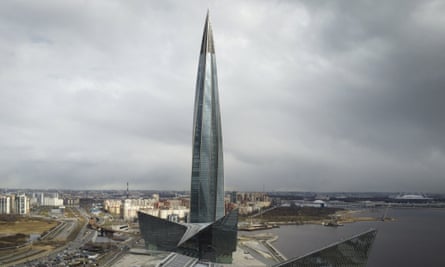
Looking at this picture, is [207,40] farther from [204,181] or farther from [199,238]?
[199,238]

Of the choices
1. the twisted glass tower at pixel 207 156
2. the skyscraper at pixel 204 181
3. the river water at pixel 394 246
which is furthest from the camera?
the river water at pixel 394 246

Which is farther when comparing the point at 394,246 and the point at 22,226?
the point at 22,226

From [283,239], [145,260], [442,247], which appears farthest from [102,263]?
[442,247]

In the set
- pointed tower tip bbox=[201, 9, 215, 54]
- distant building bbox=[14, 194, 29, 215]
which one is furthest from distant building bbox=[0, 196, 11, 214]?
pointed tower tip bbox=[201, 9, 215, 54]

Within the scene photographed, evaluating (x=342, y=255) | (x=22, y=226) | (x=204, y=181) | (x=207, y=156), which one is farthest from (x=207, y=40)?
(x=22, y=226)

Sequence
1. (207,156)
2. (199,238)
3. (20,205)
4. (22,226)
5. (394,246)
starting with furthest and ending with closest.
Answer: (20,205) < (22,226) < (394,246) < (207,156) < (199,238)

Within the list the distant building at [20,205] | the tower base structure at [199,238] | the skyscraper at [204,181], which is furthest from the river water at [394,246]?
the distant building at [20,205]

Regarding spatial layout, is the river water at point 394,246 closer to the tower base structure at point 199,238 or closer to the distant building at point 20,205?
the tower base structure at point 199,238

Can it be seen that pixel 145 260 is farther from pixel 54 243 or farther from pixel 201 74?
pixel 54 243
